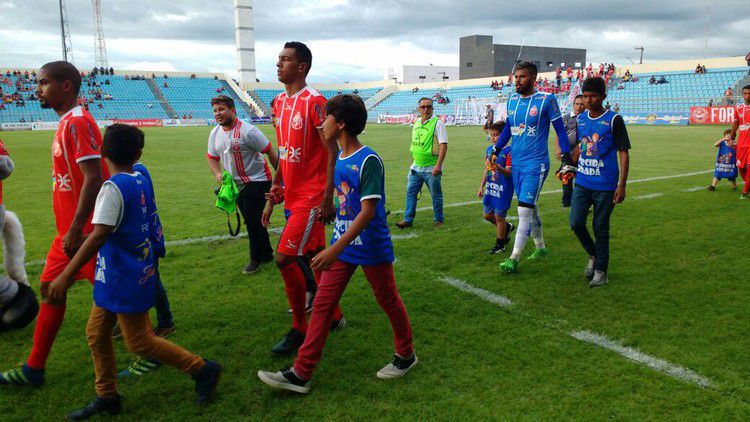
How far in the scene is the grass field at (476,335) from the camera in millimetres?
3344

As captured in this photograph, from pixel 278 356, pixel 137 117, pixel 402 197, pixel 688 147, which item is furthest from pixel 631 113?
pixel 137 117

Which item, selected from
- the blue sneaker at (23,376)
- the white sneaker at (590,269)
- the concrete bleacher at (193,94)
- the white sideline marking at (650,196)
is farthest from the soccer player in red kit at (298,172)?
the concrete bleacher at (193,94)

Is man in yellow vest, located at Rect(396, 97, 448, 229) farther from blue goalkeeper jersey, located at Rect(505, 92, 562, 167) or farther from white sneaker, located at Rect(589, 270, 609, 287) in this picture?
white sneaker, located at Rect(589, 270, 609, 287)

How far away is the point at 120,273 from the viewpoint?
3111 millimetres

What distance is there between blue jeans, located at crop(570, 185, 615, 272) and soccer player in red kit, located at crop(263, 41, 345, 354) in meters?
2.98

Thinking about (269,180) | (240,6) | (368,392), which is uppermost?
(240,6)

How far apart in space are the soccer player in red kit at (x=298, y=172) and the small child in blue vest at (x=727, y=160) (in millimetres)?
10454

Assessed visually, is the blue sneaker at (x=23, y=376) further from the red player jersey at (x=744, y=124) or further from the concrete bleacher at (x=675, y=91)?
the concrete bleacher at (x=675, y=91)

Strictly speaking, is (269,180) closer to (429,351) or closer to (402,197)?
(429,351)

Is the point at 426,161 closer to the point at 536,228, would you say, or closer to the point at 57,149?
the point at 536,228

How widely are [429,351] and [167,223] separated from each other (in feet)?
20.9

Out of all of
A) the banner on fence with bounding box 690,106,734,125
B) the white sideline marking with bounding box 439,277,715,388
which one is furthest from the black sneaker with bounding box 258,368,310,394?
the banner on fence with bounding box 690,106,734,125

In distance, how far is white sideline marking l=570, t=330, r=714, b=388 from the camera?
357cm

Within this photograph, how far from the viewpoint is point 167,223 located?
896 cm
